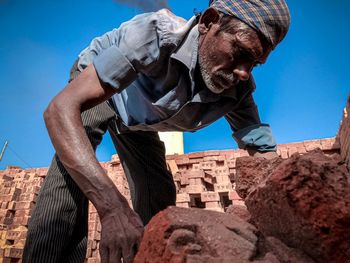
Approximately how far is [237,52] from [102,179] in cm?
109

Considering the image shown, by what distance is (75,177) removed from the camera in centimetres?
147

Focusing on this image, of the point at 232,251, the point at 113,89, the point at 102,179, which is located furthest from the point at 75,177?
the point at 232,251

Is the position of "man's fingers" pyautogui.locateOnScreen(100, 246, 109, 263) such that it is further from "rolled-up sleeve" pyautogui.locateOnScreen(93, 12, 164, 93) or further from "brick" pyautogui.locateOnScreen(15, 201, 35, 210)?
"brick" pyautogui.locateOnScreen(15, 201, 35, 210)

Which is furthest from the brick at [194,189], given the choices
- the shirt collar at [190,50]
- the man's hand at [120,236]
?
the man's hand at [120,236]

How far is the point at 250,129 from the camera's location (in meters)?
2.45

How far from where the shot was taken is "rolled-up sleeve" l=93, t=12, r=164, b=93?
1650mm

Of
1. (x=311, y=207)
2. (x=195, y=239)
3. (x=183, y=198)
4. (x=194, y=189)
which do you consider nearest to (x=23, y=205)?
(x=183, y=198)

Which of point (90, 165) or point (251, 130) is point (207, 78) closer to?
point (251, 130)

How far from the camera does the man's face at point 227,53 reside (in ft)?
5.97

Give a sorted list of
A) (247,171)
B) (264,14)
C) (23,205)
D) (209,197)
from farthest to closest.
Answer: (23,205) < (209,197) < (264,14) < (247,171)

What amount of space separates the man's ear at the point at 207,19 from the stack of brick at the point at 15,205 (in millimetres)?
6934

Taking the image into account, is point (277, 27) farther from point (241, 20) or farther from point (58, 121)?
point (58, 121)

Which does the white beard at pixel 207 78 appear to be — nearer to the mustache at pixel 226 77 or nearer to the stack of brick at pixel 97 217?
the mustache at pixel 226 77

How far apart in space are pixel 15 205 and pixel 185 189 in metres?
4.62
